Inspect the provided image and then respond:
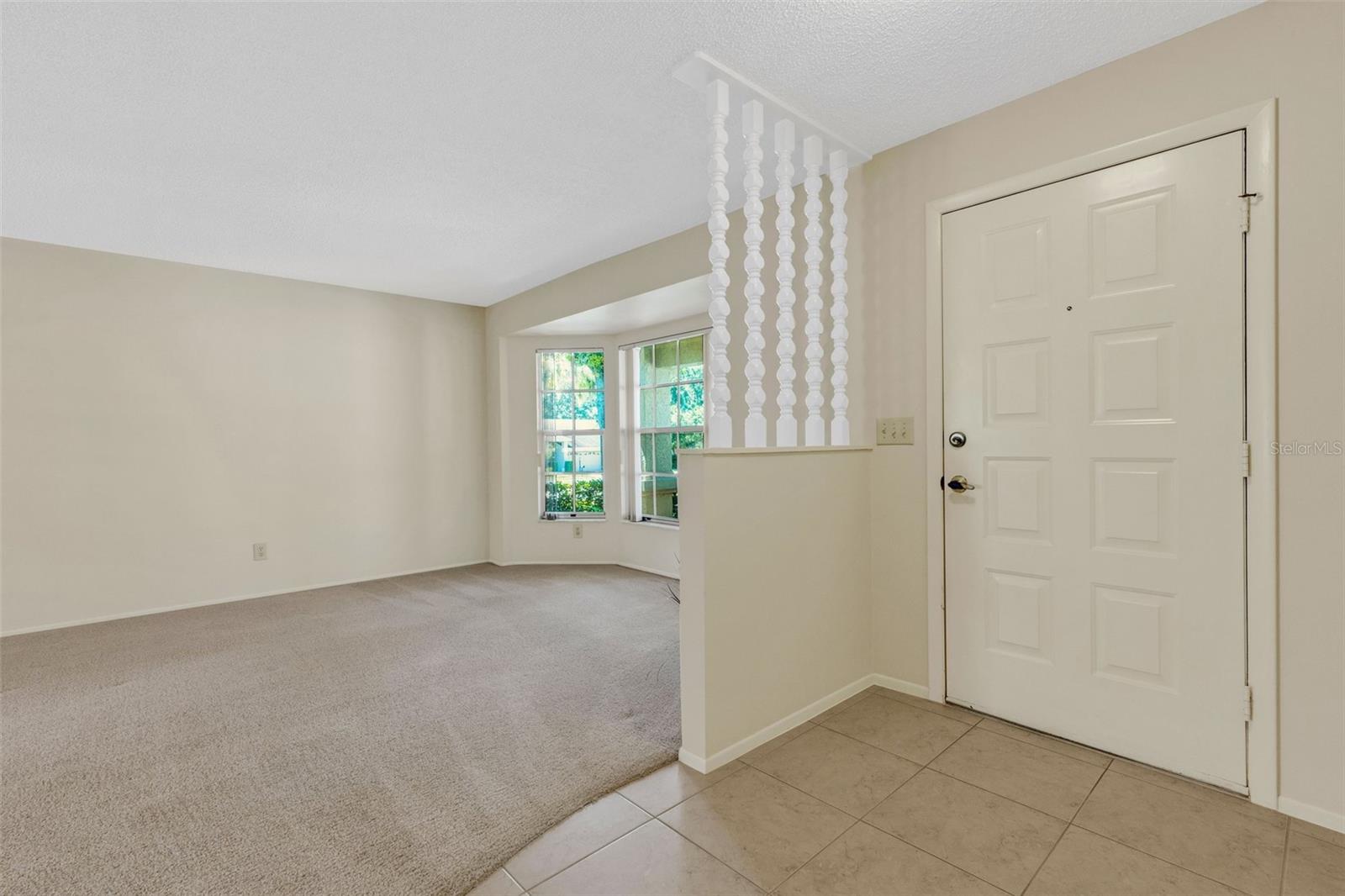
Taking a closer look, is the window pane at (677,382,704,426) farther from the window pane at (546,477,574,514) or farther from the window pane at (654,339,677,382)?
the window pane at (546,477,574,514)

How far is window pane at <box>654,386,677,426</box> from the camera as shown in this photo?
16.5 ft

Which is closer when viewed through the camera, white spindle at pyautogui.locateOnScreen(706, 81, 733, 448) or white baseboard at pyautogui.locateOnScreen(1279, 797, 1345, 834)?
white baseboard at pyautogui.locateOnScreen(1279, 797, 1345, 834)

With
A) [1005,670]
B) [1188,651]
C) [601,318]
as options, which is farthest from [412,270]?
[1188,651]

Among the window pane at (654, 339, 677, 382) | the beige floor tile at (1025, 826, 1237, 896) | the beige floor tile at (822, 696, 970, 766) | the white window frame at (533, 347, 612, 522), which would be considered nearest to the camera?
the beige floor tile at (1025, 826, 1237, 896)

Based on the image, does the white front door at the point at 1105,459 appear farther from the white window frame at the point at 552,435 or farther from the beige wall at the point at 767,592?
the white window frame at the point at 552,435

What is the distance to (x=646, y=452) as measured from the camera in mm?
5266

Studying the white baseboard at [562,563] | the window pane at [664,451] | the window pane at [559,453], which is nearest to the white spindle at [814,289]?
the window pane at [664,451]

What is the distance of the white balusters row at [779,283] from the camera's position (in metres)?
2.13

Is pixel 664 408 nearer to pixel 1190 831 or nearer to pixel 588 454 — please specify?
pixel 588 454

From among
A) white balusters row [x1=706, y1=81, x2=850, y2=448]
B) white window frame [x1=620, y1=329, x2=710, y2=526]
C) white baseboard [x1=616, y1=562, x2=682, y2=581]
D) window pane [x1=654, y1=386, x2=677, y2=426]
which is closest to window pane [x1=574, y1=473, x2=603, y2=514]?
white window frame [x1=620, y1=329, x2=710, y2=526]

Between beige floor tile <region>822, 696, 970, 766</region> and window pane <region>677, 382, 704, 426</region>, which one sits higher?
window pane <region>677, 382, 704, 426</region>

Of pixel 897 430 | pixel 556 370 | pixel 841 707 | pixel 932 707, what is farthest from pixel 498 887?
pixel 556 370

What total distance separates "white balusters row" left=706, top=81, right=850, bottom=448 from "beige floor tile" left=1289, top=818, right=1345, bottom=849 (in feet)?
5.77

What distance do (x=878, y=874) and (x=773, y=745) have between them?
688mm
